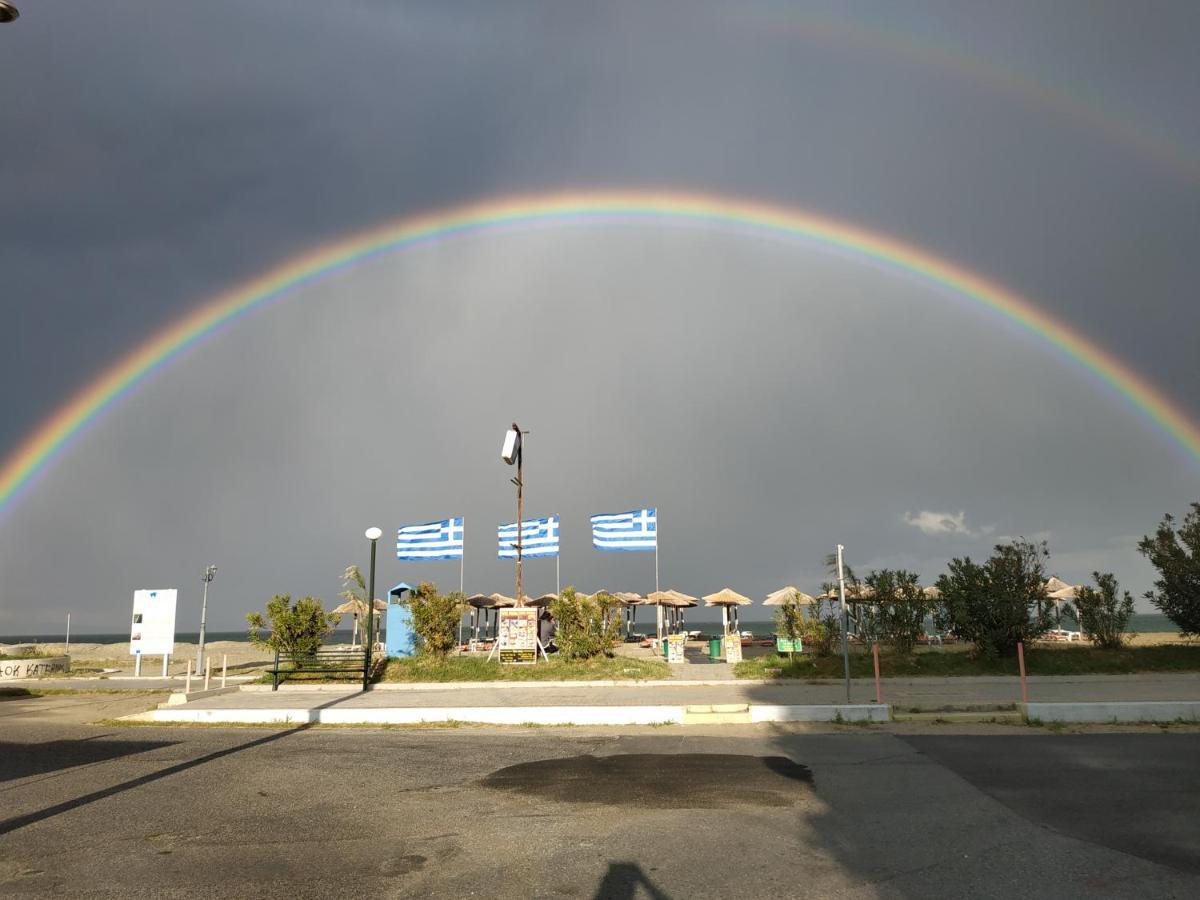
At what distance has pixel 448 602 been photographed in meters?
27.3

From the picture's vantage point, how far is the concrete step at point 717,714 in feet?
53.5

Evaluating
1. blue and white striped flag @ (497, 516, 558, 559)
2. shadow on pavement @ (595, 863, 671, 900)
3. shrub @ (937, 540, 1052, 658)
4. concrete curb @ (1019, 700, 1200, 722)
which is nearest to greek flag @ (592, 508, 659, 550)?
blue and white striped flag @ (497, 516, 558, 559)

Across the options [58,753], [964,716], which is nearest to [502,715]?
[58,753]

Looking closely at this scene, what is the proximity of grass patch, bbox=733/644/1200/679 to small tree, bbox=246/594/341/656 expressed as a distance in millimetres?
13647

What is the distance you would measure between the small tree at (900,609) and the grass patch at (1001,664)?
2.32ft

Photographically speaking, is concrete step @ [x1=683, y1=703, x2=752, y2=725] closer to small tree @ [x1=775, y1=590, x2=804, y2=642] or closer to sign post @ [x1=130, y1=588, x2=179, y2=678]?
small tree @ [x1=775, y1=590, x2=804, y2=642]

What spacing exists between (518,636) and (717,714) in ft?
41.0

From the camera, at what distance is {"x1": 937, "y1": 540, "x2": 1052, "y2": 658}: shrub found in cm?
2375

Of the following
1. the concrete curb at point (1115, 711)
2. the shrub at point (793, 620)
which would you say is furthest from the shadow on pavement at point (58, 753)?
the shrub at point (793, 620)

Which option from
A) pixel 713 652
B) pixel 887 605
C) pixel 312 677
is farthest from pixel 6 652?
pixel 887 605

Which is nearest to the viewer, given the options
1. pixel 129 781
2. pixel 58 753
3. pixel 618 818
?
pixel 618 818

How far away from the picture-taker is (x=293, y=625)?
25500 millimetres

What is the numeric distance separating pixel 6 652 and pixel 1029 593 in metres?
57.8

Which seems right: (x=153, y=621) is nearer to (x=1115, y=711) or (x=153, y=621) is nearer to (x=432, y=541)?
(x=432, y=541)
